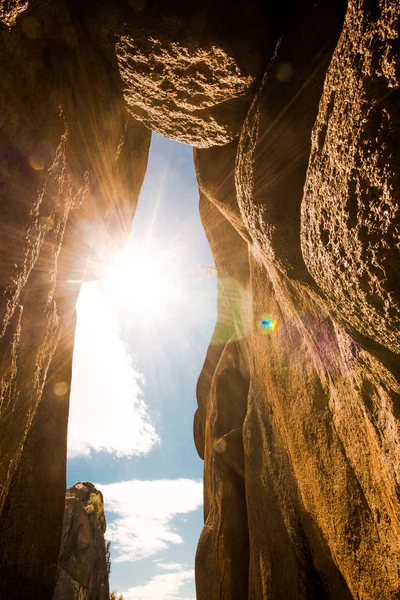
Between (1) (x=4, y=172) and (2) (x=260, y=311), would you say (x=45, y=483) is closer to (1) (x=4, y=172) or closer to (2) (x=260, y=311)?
(2) (x=260, y=311)

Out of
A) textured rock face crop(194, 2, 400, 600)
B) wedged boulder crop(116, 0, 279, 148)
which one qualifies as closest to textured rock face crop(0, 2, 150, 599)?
wedged boulder crop(116, 0, 279, 148)

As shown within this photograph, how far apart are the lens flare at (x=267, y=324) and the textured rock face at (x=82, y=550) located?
18730 mm

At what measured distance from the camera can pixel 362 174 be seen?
1.89 metres

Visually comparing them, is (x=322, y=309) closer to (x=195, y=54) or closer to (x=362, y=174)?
(x=362, y=174)

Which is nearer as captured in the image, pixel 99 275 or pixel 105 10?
pixel 105 10

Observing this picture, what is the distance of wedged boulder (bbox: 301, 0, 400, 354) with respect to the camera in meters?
1.69

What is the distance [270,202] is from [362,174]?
174 cm

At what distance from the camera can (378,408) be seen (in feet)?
10.0

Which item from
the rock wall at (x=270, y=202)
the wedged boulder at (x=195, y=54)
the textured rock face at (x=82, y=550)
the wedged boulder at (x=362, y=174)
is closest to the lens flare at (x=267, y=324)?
the rock wall at (x=270, y=202)

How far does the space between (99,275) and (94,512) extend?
1980cm

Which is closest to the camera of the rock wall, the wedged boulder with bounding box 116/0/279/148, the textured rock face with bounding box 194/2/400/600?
the textured rock face with bounding box 194/2/400/600

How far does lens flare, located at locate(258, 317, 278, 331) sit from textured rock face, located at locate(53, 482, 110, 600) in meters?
18.7

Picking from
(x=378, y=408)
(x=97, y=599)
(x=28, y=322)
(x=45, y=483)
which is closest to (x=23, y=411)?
(x=28, y=322)

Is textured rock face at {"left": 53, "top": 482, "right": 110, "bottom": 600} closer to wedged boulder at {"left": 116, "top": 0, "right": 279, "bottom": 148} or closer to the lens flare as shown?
the lens flare
